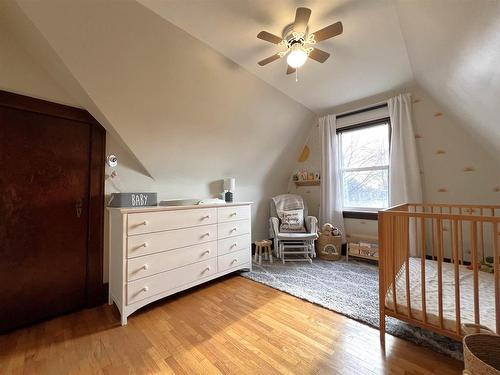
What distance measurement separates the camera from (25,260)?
1.71m

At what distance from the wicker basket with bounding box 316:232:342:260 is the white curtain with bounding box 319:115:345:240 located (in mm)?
256

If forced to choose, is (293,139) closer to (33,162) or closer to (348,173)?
(348,173)

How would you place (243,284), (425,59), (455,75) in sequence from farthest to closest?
1. (243,284)
2. (425,59)
3. (455,75)

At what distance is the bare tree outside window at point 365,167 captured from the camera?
123 inches

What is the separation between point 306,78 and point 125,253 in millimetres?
2662

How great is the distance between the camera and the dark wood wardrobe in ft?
5.38

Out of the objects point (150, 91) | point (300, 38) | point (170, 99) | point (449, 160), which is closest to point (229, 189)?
point (170, 99)

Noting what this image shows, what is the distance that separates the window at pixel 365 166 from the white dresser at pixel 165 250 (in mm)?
2041

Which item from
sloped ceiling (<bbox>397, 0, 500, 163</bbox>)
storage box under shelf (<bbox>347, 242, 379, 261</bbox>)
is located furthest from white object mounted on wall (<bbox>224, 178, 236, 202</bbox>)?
sloped ceiling (<bbox>397, 0, 500, 163</bbox>)

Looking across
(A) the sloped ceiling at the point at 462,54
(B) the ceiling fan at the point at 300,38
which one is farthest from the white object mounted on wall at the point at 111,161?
(A) the sloped ceiling at the point at 462,54

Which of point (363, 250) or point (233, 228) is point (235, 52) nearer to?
point (233, 228)

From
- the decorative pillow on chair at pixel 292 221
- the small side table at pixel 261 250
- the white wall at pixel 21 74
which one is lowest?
the small side table at pixel 261 250

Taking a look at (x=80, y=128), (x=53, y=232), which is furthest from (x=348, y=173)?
(x=53, y=232)

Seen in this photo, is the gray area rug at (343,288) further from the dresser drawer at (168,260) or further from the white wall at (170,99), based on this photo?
the white wall at (170,99)
